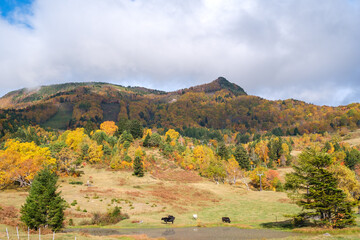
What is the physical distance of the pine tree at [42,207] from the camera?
26.3 metres

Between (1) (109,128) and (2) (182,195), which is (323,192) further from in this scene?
(1) (109,128)

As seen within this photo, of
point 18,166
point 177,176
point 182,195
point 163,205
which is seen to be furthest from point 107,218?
point 177,176

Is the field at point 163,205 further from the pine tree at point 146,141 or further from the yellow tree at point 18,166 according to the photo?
the pine tree at point 146,141

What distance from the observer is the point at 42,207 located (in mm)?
26656

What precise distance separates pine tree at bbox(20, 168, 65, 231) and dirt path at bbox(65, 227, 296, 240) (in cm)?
618

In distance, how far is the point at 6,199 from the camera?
4394 cm

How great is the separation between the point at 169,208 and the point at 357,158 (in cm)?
12937

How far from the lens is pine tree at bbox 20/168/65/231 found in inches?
1035

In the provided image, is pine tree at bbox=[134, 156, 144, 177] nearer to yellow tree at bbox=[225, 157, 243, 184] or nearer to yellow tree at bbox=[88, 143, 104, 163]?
yellow tree at bbox=[88, 143, 104, 163]

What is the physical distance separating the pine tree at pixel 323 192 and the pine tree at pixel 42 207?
31213 mm

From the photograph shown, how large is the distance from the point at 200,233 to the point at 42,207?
20944 millimetres

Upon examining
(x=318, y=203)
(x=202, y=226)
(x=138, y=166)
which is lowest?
(x=202, y=226)

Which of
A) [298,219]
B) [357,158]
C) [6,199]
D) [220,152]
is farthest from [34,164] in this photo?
[357,158]

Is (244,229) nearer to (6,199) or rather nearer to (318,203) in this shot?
(318,203)
